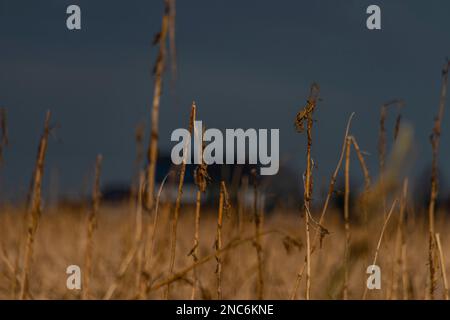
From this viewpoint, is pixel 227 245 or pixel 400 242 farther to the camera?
pixel 400 242

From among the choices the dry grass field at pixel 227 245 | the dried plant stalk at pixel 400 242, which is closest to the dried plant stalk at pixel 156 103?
the dry grass field at pixel 227 245

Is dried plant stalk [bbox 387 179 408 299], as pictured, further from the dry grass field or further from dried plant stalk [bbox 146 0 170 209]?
dried plant stalk [bbox 146 0 170 209]

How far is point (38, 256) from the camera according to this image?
200 inches

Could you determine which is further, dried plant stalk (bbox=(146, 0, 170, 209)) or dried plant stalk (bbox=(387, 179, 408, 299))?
dried plant stalk (bbox=(387, 179, 408, 299))

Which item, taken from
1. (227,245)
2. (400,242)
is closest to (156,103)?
(227,245)

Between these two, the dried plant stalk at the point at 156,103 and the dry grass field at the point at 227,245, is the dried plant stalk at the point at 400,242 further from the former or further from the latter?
the dried plant stalk at the point at 156,103

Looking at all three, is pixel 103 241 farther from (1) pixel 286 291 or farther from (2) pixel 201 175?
(2) pixel 201 175

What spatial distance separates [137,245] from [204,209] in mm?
8074

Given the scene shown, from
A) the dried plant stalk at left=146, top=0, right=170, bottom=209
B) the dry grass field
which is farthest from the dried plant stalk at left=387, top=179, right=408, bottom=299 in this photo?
the dried plant stalk at left=146, top=0, right=170, bottom=209

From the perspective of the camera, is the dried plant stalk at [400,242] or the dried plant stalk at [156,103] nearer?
the dried plant stalk at [156,103]

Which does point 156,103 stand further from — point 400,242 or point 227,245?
point 400,242

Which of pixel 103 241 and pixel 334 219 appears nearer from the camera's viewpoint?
pixel 334 219

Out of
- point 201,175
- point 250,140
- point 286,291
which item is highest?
point 250,140
